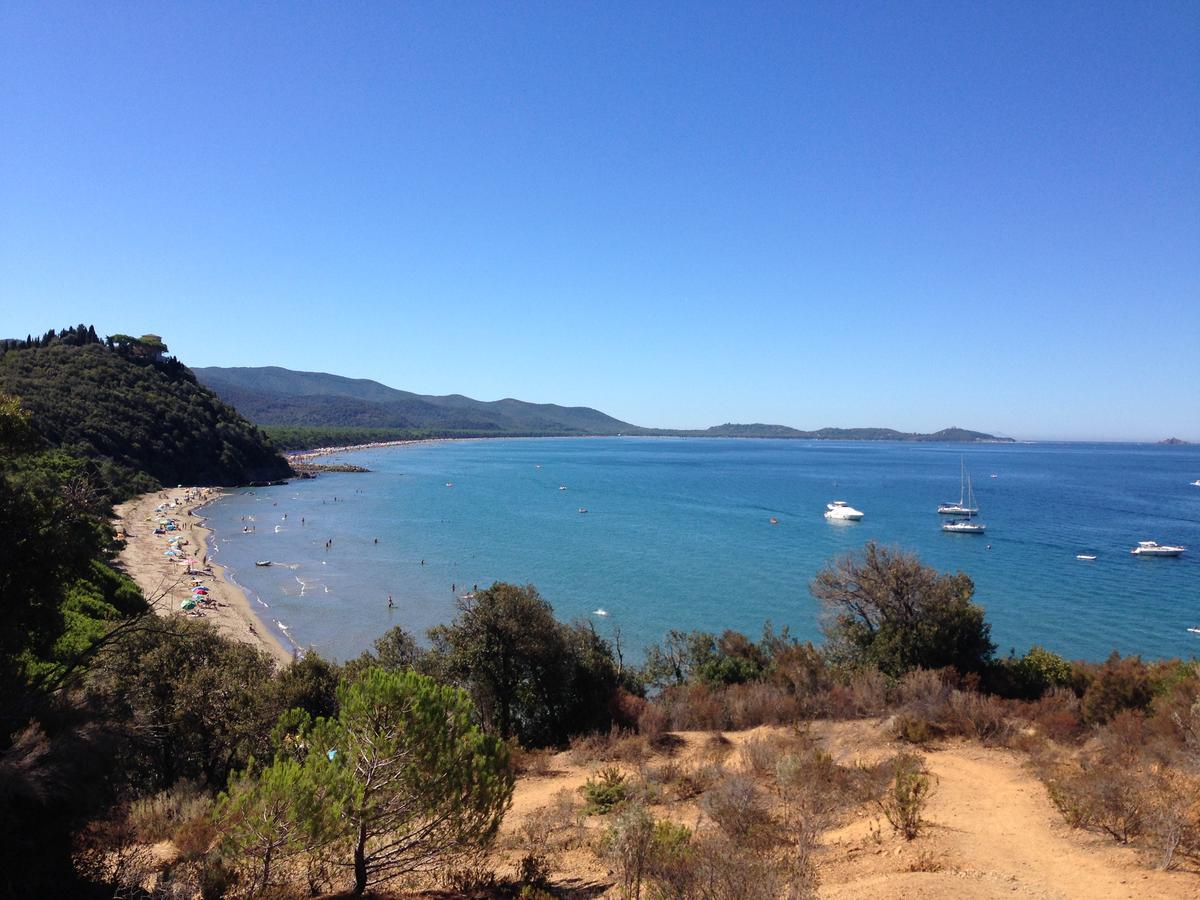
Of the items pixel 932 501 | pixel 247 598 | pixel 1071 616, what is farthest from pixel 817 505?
pixel 247 598

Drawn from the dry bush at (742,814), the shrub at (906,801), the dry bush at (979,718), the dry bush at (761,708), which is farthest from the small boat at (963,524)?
the dry bush at (742,814)

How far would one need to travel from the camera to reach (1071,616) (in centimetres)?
3550

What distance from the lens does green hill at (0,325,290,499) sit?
78.8 m

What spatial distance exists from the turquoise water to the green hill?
10151 mm

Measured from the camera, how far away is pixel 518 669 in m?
17.2

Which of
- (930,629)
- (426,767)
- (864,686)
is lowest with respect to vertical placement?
(864,686)

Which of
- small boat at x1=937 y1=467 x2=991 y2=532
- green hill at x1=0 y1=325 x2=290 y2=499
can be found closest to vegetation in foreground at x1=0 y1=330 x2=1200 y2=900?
small boat at x1=937 y1=467 x2=991 y2=532

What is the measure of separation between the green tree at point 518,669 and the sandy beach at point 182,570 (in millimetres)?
8828

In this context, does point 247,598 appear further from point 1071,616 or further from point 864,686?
point 1071,616

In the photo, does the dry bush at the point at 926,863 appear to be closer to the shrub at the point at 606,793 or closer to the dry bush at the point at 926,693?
the shrub at the point at 606,793

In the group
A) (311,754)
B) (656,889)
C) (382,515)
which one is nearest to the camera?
(656,889)

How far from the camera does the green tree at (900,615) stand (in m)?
17.1

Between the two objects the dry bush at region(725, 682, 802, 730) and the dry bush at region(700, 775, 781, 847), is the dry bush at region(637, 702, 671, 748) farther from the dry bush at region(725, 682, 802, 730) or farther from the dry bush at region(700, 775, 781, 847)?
the dry bush at region(700, 775, 781, 847)

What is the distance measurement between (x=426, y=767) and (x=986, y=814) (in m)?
7.98
